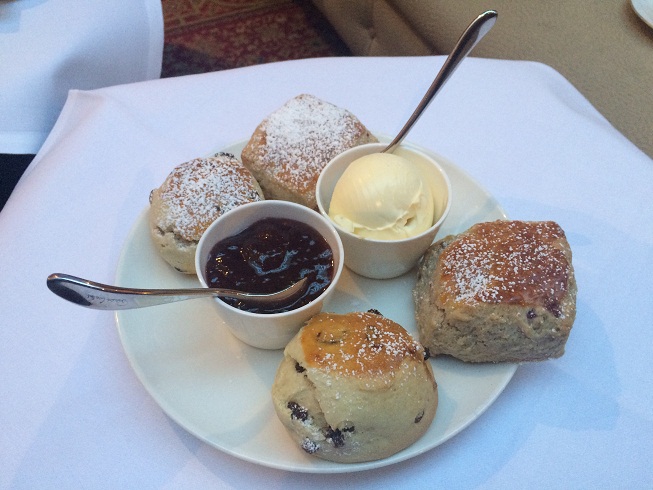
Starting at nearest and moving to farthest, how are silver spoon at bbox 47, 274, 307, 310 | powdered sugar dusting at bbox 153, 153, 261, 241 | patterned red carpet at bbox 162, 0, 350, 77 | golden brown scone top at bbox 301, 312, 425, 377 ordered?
silver spoon at bbox 47, 274, 307, 310, golden brown scone top at bbox 301, 312, 425, 377, powdered sugar dusting at bbox 153, 153, 261, 241, patterned red carpet at bbox 162, 0, 350, 77

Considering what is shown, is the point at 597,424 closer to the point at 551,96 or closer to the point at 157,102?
the point at 551,96

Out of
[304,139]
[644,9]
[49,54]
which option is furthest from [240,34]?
[304,139]

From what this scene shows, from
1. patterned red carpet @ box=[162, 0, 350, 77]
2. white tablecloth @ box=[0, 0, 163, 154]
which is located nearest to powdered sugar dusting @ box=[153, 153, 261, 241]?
white tablecloth @ box=[0, 0, 163, 154]

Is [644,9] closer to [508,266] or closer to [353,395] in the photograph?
[508,266]

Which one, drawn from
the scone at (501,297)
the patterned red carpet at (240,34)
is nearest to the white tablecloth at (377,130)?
the scone at (501,297)

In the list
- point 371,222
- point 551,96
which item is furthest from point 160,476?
point 551,96

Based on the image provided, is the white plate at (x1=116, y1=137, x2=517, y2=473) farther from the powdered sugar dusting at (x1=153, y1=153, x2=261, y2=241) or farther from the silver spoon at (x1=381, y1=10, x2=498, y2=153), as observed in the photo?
the silver spoon at (x1=381, y1=10, x2=498, y2=153)

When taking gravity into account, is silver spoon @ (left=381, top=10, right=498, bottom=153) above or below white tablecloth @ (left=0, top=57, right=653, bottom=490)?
above
